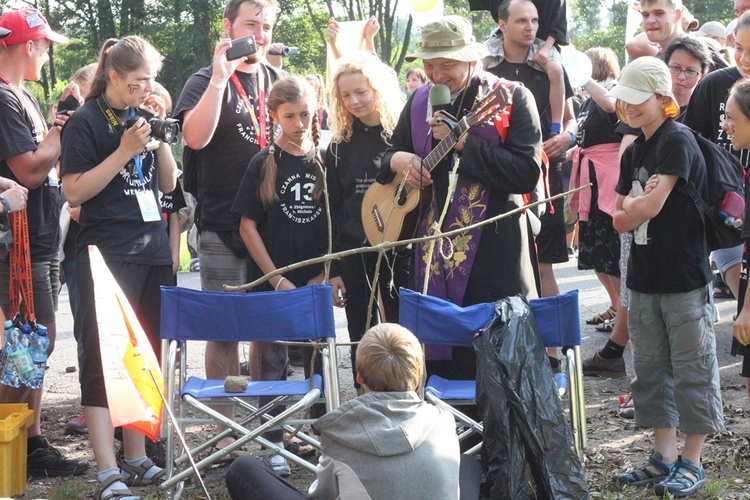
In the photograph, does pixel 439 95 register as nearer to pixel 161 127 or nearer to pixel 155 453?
pixel 161 127

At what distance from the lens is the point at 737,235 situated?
13.4 feet

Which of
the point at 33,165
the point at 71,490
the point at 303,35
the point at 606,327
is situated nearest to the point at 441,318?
the point at 71,490

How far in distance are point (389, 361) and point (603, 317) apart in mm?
4698

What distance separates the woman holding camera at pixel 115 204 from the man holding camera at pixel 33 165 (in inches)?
13.5

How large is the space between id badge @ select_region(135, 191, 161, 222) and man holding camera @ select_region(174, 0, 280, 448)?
56 cm

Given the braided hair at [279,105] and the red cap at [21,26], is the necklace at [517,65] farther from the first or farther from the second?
the red cap at [21,26]

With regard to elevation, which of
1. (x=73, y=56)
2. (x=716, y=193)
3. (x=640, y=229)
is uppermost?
(x=73, y=56)

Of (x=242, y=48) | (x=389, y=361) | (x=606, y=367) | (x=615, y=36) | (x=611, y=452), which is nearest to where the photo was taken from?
(x=389, y=361)

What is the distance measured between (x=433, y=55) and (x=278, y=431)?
6.18 ft

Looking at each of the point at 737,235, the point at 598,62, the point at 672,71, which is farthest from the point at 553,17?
the point at 737,235

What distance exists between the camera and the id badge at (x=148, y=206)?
439 cm

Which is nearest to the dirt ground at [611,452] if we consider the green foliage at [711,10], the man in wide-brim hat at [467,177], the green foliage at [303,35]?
the man in wide-brim hat at [467,177]

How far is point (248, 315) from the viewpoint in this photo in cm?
415

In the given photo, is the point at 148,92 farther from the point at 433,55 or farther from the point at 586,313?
the point at 586,313
